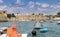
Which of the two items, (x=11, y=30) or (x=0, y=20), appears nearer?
(x=11, y=30)

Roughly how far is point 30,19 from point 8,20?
20428mm

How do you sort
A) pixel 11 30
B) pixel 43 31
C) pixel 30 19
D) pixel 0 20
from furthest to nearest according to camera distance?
1. pixel 30 19
2. pixel 0 20
3. pixel 43 31
4. pixel 11 30

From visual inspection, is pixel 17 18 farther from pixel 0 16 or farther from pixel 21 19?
pixel 0 16

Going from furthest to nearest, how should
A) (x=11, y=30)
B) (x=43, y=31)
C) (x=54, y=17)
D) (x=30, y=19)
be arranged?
(x=30, y=19) → (x=54, y=17) → (x=43, y=31) → (x=11, y=30)

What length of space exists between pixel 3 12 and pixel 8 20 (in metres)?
8.73

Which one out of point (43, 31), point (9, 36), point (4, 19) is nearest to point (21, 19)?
point (4, 19)

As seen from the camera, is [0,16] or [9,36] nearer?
[9,36]

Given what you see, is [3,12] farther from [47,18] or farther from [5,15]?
[47,18]

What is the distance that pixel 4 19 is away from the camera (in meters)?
159

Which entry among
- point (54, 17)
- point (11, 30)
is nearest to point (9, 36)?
point (11, 30)

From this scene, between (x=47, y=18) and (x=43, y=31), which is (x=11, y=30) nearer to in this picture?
(x=43, y=31)

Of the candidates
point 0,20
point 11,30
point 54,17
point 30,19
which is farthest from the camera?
point 30,19

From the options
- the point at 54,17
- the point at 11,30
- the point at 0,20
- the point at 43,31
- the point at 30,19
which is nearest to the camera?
the point at 11,30

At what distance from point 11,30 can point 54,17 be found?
489 ft
